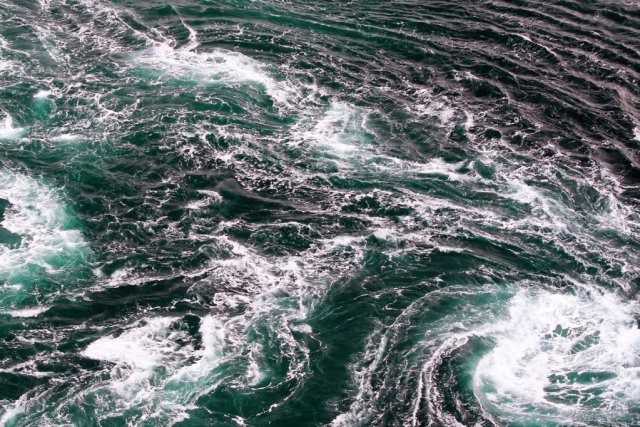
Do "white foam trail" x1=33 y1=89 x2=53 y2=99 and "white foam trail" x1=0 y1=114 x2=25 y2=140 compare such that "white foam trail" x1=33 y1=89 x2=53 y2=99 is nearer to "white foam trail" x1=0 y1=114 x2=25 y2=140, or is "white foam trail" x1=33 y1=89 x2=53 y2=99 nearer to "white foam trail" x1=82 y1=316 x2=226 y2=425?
"white foam trail" x1=0 y1=114 x2=25 y2=140

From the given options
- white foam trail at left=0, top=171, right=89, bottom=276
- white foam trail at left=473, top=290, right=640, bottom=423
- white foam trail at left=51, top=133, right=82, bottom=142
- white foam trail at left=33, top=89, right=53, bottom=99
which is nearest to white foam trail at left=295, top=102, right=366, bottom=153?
white foam trail at left=51, top=133, right=82, bottom=142

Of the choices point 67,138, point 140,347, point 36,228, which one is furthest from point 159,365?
point 67,138

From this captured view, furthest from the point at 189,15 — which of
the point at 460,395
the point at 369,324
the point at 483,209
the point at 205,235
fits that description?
the point at 460,395

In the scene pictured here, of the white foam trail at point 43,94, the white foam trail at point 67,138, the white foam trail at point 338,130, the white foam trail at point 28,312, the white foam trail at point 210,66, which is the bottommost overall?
the white foam trail at point 28,312

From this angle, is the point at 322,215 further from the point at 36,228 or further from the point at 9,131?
the point at 9,131

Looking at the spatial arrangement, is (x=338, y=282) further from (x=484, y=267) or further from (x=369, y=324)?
(x=484, y=267)

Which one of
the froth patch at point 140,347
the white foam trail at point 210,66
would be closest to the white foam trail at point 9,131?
the white foam trail at point 210,66

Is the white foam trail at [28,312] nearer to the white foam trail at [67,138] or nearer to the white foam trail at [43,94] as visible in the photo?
the white foam trail at [67,138]
